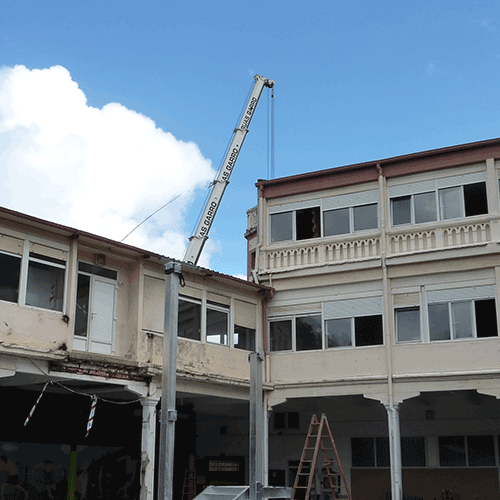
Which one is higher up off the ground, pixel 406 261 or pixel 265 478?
pixel 406 261

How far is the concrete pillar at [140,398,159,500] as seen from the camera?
55.1ft

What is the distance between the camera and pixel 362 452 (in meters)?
23.6

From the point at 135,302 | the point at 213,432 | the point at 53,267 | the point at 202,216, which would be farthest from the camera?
the point at 202,216

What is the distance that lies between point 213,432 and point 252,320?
262 inches

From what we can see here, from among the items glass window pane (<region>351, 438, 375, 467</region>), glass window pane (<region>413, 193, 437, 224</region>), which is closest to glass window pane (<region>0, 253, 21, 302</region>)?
glass window pane (<region>413, 193, 437, 224</region>)

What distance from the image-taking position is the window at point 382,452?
22828 millimetres

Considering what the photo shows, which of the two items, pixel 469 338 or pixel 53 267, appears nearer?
pixel 53 267

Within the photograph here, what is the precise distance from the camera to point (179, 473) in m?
24.1

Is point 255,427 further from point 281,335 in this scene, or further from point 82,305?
point 281,335

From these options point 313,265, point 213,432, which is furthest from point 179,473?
point 313,265

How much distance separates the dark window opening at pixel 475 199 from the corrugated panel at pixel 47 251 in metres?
10.8

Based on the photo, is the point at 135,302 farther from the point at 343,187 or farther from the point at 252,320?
the point at 343,187

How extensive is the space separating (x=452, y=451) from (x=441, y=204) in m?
7.78

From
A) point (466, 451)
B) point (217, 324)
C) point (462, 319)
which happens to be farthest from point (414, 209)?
point (466, 451)
